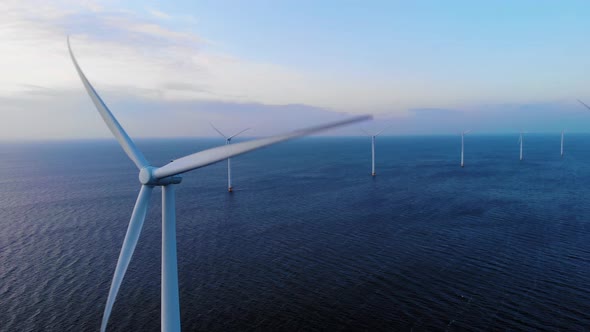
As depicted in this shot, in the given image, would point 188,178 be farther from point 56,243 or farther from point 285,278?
point 285,278

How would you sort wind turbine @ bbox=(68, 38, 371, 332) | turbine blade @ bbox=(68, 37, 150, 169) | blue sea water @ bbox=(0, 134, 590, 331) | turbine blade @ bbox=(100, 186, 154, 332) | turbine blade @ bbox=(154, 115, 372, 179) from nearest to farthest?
turbine blade @ bbox=(154, 115, 372, 179) < wind turbine @ bbox=(68, 38, 371, 332) < turbine blade @ bbox=(100, 186, 154, 332) < turbine blade @ bbox=(68, 37, 150, 169) < blue sea water @ bbox=(0, 134, 590, 331)

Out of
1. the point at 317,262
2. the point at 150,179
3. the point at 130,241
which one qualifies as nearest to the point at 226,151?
the point at 150,179

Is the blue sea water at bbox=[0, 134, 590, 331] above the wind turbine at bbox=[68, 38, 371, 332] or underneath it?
underneath

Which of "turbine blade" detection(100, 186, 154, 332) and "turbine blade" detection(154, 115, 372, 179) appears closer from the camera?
"turbine blade" detection(154, 115, 372, 179)

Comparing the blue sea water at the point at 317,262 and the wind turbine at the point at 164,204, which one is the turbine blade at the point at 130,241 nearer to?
the wind turbine at the point at 164,204

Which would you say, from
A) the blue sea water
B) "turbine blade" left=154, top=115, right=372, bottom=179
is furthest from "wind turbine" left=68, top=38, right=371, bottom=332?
the blue sea water

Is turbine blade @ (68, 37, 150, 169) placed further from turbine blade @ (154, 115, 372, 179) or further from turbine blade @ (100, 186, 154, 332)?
turbine blade @ (154, 115, 372, 179)

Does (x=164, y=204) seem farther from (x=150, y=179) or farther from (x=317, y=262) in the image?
(x=317, y=262)

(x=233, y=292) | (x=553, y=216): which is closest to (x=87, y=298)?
(x=233, y=292)

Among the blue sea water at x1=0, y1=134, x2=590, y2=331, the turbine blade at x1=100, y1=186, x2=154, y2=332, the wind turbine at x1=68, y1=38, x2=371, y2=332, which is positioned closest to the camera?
the wind turbine at x1=68, y1=38, x2=371, y2=332
